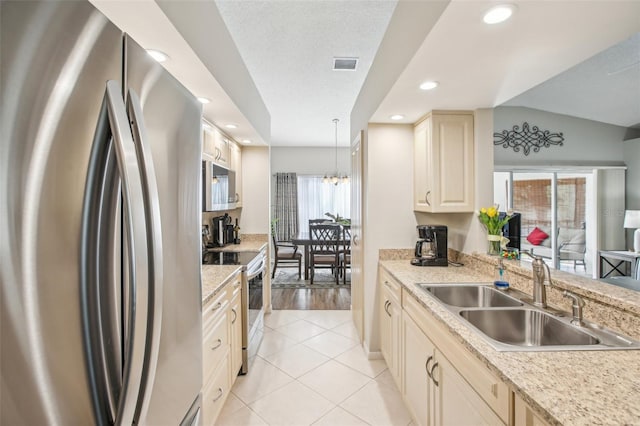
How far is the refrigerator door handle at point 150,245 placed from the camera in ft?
2.06

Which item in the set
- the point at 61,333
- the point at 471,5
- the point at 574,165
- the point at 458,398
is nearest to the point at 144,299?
the point at 61,333

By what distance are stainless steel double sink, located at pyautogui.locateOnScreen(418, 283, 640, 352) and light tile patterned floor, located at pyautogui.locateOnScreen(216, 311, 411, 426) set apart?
863 millimetres

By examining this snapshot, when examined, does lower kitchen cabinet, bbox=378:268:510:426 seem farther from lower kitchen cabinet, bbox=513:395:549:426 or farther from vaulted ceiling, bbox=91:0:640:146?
vaulted ceiling, bbox=91:0:640:146

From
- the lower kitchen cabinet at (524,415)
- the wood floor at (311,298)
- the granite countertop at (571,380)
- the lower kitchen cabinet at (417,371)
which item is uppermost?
the granite countertop at (571,380)

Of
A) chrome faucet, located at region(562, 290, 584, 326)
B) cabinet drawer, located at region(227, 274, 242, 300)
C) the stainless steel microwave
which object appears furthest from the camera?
the stainless steel microwave

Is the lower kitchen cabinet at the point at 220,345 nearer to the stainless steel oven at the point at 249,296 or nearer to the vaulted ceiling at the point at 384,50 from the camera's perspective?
the stainless steel oven at the point at 249,296

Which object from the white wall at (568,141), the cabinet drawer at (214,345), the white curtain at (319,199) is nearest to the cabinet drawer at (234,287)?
the cabinet drawer at (214,345)

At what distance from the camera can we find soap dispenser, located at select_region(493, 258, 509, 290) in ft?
6.11

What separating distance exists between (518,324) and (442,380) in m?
0.52

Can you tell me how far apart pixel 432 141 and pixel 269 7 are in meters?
1.50

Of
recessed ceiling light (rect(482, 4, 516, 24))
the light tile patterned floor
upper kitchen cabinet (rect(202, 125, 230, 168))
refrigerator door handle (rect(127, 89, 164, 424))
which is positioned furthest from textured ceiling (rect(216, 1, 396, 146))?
the light tile patterned floor

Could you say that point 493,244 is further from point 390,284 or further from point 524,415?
point 524,415

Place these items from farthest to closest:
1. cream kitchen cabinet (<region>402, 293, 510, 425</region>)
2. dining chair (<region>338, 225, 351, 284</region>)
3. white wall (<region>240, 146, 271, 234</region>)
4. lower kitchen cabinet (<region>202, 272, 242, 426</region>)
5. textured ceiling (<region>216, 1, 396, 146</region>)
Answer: dining chair (<region>338, 225, 351, 284</region>) → white wall (<region>240, 146, 271, 234</region>) → textured ceiling (<region>216, 1, 396, 146</region>) → lower kitchen cabinet (<region>202, 272, 242, 426</region>) → cream kitchen cabinet (<region>402, 293, 510, 425</region>)

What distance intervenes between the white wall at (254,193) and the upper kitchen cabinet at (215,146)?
643 millimetres
